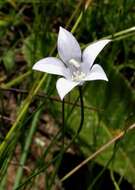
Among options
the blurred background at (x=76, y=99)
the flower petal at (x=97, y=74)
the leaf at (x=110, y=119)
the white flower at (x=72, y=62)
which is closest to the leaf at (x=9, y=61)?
the blurred background at (x=76, y=99)

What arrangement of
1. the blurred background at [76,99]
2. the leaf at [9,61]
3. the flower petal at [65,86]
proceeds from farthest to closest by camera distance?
1. the leaf at [9,61]
2. the blurred background at [76,99]
3. the flower petal at [65,86]

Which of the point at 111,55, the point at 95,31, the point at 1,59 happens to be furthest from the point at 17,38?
the point at 111,55

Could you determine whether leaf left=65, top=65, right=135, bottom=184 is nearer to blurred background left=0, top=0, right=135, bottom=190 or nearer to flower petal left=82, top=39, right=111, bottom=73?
blurred background left=0, top=0, right=135, bottom=190

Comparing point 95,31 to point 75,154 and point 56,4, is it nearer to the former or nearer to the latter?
point 56,4

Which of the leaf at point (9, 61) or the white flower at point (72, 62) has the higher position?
the white flower at point (72, 62)

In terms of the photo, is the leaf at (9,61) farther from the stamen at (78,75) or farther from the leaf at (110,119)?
the stamen at (78,75)

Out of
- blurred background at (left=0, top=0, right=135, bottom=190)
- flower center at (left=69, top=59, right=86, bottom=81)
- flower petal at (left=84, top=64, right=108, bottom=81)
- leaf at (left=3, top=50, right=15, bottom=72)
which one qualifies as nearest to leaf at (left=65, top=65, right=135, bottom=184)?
blurred background at (left=0, top=0, right=135, bottom=190)

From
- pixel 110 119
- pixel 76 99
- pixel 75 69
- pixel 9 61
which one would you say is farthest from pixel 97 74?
pixel 9 61

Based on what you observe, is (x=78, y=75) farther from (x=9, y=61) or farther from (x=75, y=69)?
(x=9, y=61)
